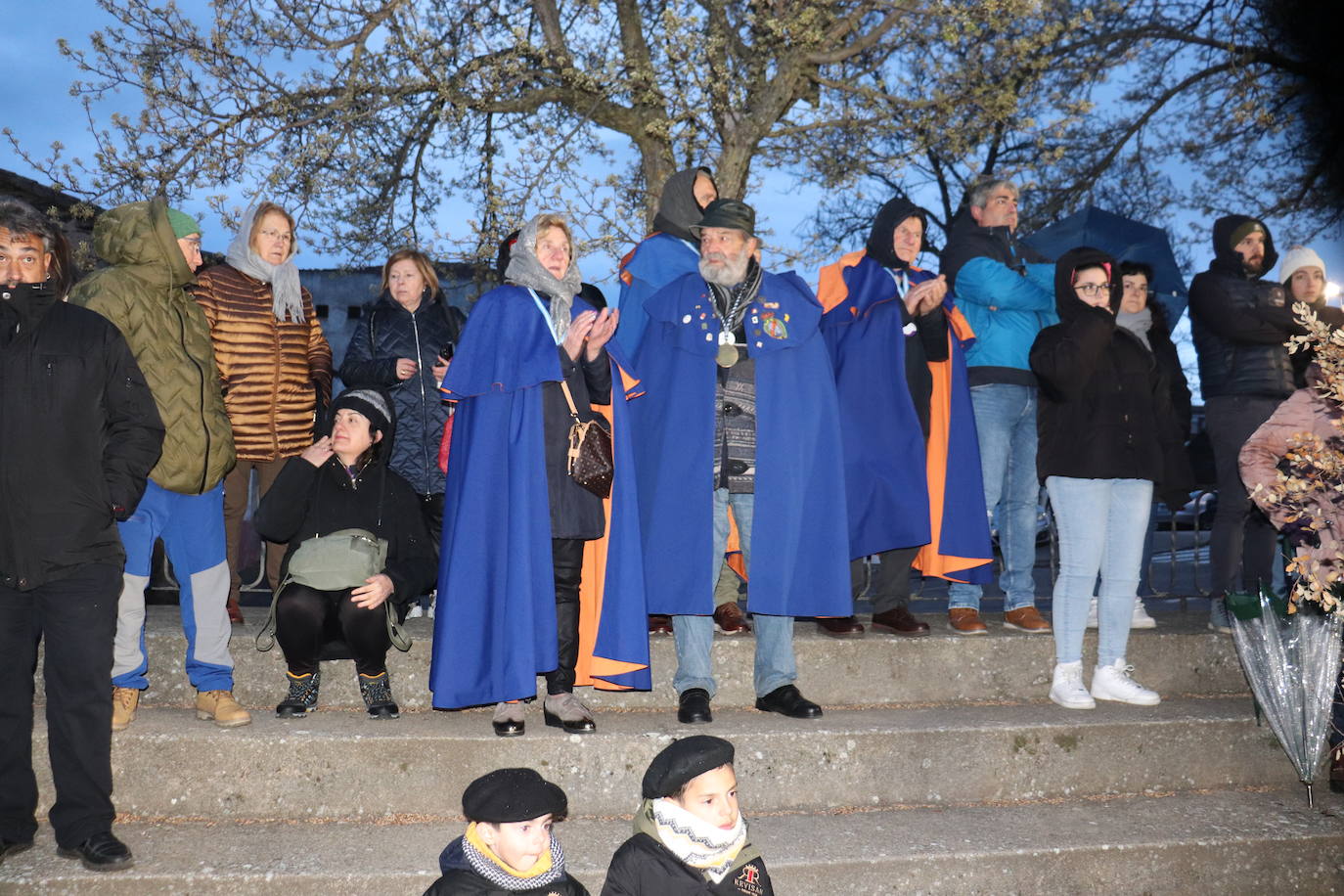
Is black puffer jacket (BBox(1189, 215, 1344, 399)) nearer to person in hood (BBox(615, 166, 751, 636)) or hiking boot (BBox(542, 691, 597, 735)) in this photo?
person in hood (BBox(615, 166, 751, 636))

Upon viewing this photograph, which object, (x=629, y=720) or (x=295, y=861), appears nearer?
(x=295, y=861)

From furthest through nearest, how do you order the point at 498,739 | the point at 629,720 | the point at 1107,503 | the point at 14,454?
the point at 1107,503
the point at 629,720
the point at 498,739
the point at 14,454

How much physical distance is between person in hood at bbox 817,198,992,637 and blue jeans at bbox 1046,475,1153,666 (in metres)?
0.55

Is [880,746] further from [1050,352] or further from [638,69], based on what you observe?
[638,69]

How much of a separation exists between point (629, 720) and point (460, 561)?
96 centimetres

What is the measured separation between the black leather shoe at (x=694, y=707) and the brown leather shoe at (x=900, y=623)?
1135 millimetres

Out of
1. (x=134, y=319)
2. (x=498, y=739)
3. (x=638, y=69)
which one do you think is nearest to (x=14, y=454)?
(x=134, y=319)

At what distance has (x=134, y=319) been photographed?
4699 millimetres

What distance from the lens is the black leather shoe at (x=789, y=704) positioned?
4.92 metres

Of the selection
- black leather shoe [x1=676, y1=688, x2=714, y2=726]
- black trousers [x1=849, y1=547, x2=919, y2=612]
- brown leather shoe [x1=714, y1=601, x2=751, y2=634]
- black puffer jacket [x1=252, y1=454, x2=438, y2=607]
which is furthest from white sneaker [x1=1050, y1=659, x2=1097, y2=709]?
black puffer jacket [x1=252, y1=454, x2=438, y2=607]

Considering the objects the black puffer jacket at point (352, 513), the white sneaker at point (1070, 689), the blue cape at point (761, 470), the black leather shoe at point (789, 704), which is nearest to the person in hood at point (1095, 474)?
the white sneaker at point (1070, 689)

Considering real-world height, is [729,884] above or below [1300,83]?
below

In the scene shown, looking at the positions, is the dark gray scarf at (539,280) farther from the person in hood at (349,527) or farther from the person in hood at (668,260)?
the person in hood at (349,527)

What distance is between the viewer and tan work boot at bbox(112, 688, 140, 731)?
14.9 ft
